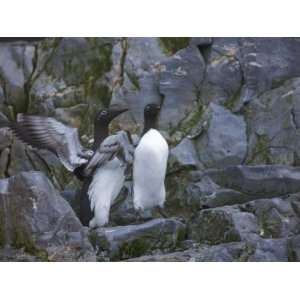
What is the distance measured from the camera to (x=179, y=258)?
9.34m

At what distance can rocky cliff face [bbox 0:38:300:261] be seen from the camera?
938cm

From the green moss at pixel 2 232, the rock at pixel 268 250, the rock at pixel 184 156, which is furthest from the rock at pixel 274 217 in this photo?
the green moss at pixel 2 232

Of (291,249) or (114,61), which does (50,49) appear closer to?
(114,61)

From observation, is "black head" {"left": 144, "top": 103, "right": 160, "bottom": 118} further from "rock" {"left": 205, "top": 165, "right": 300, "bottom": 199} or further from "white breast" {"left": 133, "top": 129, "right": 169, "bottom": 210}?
"rock" {"left": 205, "top": 165, "right": 300, "bottom": 199}

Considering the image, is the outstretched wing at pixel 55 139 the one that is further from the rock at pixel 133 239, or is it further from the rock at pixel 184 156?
the rock at pixel 184 156

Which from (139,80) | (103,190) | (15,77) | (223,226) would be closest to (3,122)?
(15,77)

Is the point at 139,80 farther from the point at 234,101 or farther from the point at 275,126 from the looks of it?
the point at 275,126

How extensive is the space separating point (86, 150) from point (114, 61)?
4.68 feet

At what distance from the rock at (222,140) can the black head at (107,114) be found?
1107 millimetres

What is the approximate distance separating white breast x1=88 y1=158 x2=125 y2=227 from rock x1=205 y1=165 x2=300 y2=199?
124 centimetres

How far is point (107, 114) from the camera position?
31.9 ft

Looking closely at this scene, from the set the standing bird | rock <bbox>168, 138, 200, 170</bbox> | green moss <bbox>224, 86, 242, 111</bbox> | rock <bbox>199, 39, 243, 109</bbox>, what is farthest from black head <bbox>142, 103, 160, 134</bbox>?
green moss <bbox>224, 86, 242, 111</bbox>

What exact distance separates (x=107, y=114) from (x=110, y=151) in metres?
0.44

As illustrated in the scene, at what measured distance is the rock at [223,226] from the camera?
9.44 meters
